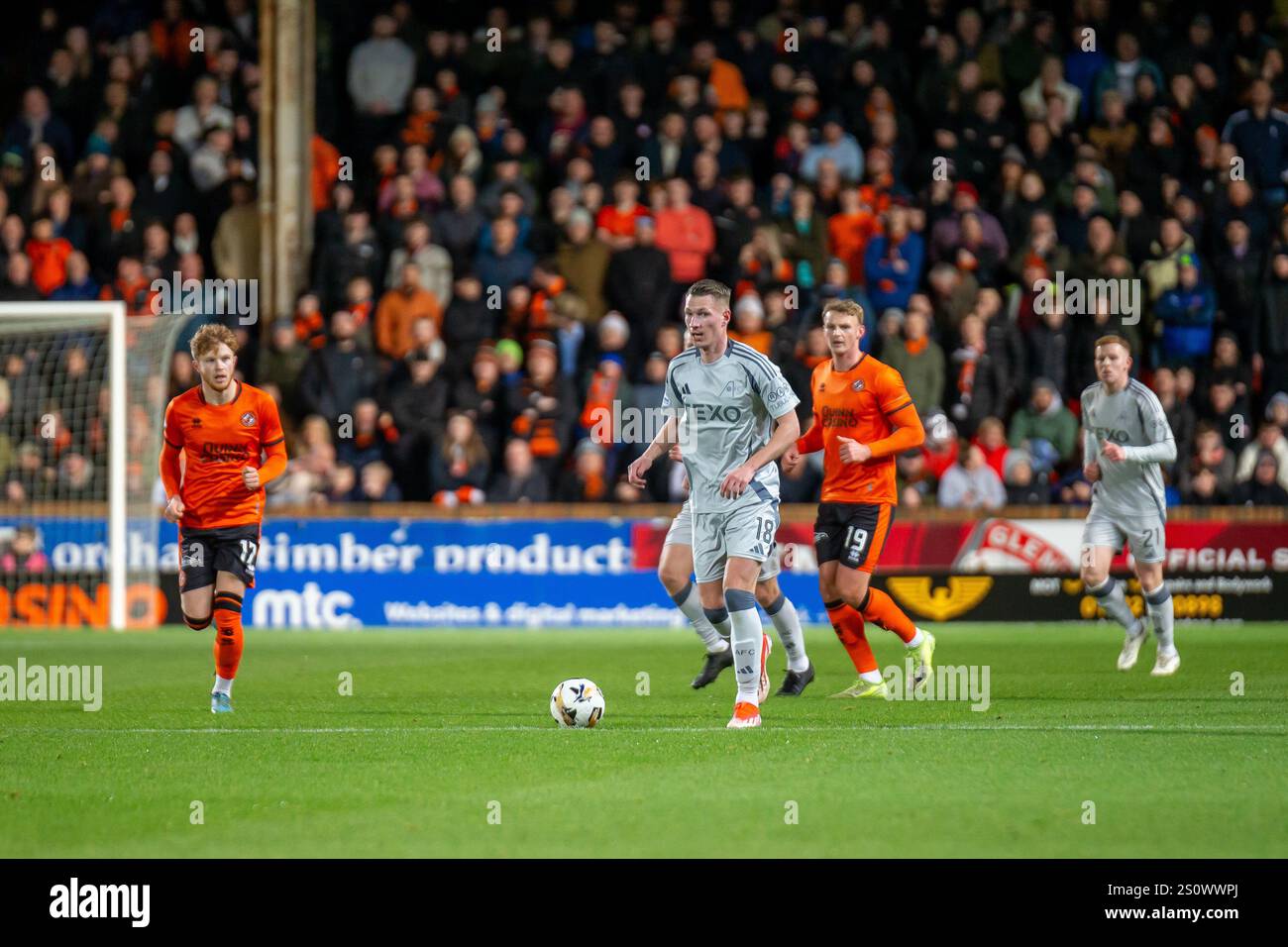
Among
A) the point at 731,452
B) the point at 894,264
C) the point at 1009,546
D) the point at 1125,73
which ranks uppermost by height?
the point at 1125,73

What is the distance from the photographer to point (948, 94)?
67.5 feet

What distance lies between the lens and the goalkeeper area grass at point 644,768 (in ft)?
21.2

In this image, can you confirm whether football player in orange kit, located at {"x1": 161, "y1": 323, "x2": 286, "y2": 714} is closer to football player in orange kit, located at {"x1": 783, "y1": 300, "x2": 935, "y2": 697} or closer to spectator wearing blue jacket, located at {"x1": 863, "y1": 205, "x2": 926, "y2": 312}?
football player in orange kit, located at {"x1": 783, "y1": 300, "x2": 935, "y2": 697}

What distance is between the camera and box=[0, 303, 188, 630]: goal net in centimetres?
1791

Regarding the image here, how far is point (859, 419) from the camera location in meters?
11.0

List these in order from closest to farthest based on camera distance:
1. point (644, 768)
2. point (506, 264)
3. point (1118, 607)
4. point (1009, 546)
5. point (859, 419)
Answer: point (644, 768) → point (859, 419) → point (1118, 607) → point (1009, 546) → point (506, 264)

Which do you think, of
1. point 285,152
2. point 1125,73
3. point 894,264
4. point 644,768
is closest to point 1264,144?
point 1125,73

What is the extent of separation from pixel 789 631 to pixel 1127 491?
323 cm

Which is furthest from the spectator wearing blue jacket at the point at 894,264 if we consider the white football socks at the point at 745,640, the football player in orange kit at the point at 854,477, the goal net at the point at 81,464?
the white football socks at the point at 745,640

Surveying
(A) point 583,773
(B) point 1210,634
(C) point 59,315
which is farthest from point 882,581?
(A) point 583,773

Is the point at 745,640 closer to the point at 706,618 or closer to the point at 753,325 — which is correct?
the point at 706,618

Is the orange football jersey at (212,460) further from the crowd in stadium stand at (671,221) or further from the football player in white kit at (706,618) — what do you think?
the crowd in stadium stand at (671,221)

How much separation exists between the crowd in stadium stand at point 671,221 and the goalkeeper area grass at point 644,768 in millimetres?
5241

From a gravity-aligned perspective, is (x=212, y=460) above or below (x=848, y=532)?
above
